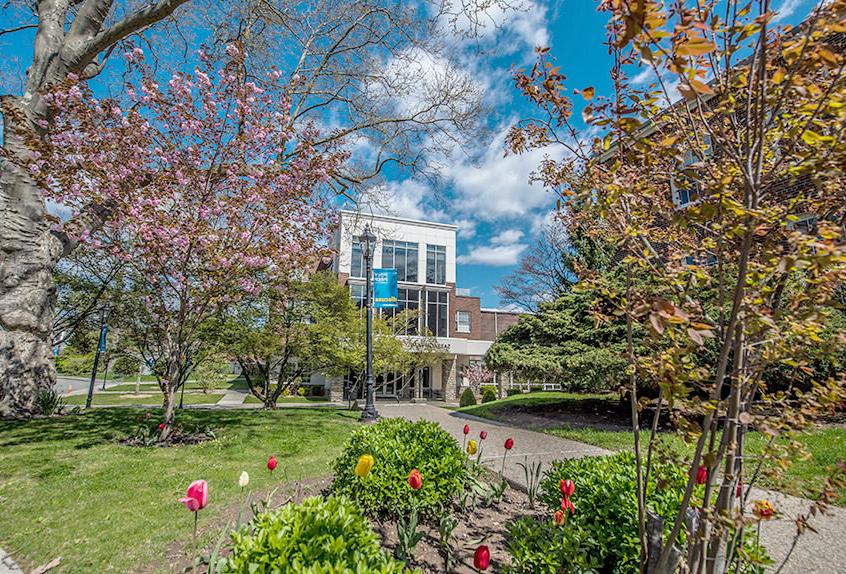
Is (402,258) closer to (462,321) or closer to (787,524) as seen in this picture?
(462,321)

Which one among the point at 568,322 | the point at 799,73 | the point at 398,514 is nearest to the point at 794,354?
the point at 799,73

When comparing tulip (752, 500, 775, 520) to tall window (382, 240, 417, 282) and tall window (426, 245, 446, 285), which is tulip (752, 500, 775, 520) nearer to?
tall window (382, 240, 417, 282)

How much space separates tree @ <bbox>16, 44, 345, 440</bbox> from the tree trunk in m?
1.12

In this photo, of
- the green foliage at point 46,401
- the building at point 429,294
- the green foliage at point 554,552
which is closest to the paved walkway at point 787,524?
the green foliage at point 554,552

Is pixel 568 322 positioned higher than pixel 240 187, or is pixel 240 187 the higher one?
pixel 240 187

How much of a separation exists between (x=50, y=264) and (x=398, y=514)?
9433 mm

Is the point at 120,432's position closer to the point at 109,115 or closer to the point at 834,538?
the point at 109,115

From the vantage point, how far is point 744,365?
1716 millimetres

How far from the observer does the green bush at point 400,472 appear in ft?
11.1

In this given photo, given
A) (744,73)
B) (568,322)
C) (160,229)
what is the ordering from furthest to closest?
(568,322), (160,229), (744,73)

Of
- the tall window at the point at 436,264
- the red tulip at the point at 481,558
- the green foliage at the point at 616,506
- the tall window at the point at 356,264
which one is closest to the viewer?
the red tulip at the point at 481,558

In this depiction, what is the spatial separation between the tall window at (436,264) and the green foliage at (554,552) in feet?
87.0

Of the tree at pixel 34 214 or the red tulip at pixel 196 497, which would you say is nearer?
the red tulip at pixel 196 497

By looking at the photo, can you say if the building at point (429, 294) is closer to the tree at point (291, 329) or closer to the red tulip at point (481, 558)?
the tree at point (291, 329)
